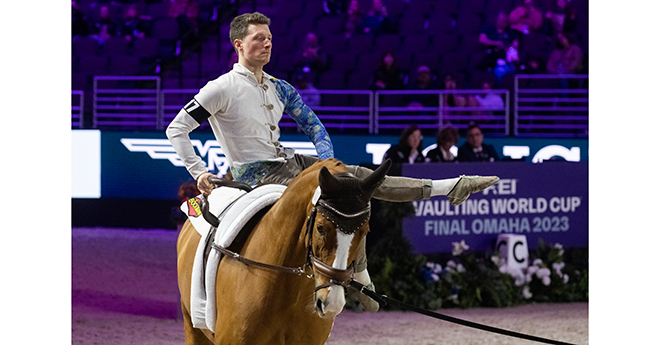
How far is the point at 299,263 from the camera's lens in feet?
10.3

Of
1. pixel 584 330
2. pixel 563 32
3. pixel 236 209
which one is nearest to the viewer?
pixel 236 209

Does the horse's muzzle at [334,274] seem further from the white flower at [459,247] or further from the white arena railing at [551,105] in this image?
the white arena railing at [551,105]

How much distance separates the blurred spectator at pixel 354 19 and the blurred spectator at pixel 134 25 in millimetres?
4047

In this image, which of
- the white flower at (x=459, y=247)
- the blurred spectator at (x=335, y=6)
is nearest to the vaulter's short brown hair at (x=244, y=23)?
the white flower at (x=459, y=247)

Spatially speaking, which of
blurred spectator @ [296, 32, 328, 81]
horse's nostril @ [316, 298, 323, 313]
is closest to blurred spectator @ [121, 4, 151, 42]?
blurred spectator @ [296, 32, 328, 81]

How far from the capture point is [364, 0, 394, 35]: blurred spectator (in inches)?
550

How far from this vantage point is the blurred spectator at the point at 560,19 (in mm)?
13512

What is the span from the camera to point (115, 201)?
482 inches

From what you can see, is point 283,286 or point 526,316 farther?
point 526,316

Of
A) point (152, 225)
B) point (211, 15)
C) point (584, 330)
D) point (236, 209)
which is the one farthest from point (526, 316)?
point (211, 15)

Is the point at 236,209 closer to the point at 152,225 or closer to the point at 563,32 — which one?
the point at 152,225

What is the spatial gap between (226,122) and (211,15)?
12696 mm

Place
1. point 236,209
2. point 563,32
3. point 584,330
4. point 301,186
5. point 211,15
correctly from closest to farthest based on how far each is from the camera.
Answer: point 301,186 < point 236,209 < point 584,330 < point 563,32 < point 211,15

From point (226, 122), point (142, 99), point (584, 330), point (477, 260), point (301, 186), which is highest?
point (142, 99)
